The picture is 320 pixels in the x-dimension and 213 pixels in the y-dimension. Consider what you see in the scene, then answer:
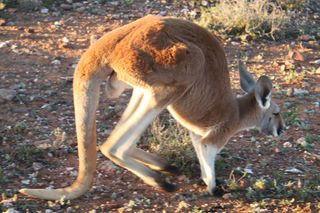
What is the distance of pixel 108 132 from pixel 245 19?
9.54ft

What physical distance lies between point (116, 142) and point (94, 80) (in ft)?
1.64

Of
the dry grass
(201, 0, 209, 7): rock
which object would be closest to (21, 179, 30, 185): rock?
the dry grass

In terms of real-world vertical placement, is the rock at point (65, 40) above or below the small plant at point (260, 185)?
below

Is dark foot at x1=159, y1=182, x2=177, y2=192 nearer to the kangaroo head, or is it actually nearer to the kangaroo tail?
the kangaroo tail

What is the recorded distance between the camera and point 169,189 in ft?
16.8

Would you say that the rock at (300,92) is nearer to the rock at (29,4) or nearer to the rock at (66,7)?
the rock at (66,7)

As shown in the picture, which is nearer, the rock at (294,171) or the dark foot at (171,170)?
the dark foot at (171,170)

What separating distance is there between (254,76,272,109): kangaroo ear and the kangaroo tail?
4.39 feet

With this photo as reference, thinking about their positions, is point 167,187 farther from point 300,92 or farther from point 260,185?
point 300,92

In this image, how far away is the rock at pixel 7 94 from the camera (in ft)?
21.1

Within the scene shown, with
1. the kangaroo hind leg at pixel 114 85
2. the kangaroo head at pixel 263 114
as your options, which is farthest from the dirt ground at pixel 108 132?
the kangaroo hind leg at pixel 114 85

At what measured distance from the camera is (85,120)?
4676mm

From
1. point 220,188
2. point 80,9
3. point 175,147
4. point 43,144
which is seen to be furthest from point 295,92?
point 80,9

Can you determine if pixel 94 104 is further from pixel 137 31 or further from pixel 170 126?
pixel 170 126
